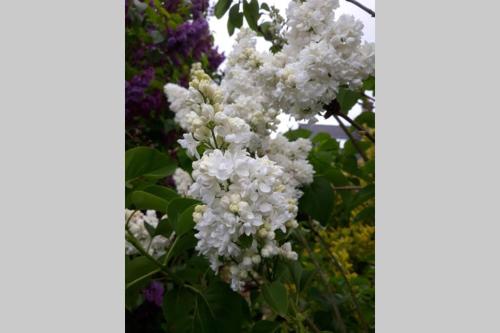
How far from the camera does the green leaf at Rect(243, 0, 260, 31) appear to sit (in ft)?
3.40

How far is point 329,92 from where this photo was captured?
2.61 ft

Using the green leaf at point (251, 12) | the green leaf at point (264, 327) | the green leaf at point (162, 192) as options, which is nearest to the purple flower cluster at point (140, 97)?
the green leaf at point (251, 12)

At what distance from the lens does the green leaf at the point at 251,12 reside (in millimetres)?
1036

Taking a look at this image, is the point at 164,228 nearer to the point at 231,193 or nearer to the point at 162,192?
the point at 162,192

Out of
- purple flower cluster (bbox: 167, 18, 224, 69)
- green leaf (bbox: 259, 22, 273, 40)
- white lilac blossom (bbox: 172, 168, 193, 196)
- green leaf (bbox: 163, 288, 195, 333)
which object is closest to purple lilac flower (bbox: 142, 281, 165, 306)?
white lilac blossom (bbox: 172, 168, 193, 196)

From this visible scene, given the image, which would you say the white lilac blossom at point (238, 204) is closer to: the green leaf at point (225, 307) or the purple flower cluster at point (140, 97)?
the green leaf at point (225, 307)

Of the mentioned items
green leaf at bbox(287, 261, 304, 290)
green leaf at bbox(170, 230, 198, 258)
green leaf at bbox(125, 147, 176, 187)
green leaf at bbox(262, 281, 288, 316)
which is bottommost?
green leaf at bbox(262, 281, 288, 316)

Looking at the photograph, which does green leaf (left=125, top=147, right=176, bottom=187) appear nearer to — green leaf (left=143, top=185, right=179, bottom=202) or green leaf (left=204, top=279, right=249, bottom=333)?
green leaf (left=143, top=185, right=179, bottom=202)

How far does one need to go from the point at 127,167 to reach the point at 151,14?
913 mm

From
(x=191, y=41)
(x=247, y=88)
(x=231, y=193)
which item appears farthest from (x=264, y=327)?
(x=191, y=41)

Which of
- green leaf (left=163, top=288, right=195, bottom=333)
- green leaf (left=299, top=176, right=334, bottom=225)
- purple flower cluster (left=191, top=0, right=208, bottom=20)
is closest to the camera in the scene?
green leaf (left=163, top=288, right=195, bottom=333)

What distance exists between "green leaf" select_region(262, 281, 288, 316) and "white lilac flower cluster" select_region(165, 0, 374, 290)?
34 mm

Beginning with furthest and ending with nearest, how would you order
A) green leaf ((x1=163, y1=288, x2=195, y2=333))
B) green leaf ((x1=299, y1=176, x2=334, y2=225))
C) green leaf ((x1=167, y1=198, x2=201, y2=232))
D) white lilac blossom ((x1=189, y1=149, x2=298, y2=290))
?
green leaf ((x1=299, y1=176, x2=334, y2=225)), green leaf ((x1=163, y1=288, x2=195, y2=333)), green leaf ((x1=167, y1=198, x2=201, y2=232)), white lilac blossom ((x1=189, y1=149, x2=298, y2=290))

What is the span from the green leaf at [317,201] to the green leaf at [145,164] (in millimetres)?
247
